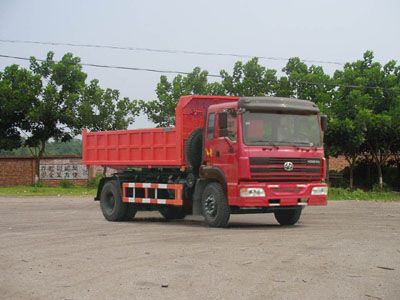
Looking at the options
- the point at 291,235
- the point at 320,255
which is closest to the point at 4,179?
the point at 291,235

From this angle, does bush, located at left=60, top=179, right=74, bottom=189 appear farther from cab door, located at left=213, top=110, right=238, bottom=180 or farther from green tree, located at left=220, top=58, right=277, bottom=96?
cab door, located at left=213, top=110, right=238, bottom=180

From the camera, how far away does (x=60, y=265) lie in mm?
10172

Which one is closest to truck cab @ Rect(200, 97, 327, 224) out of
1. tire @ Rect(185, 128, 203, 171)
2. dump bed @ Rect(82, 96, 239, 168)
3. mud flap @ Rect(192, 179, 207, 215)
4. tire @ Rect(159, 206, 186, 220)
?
mud flap @ Rect(192, 179, 207, 215)

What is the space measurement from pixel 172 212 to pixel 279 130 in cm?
492

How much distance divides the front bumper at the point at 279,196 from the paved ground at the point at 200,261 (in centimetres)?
60

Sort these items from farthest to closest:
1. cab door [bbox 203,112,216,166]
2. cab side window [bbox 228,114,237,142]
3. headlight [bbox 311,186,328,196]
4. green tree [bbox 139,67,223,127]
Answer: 1. green tree [bbox 139,67,223,127]
2. cab door [bbox 203,112,216,166]
3. headlight [bbox 311,186,328,196]
4. cab side window [bbox 228,114,237,142]

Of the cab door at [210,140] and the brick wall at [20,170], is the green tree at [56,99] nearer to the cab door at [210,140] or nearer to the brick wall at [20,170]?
the brick wall at [20,170]

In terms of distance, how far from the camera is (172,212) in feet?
63.6

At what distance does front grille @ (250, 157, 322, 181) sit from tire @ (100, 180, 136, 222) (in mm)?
4902

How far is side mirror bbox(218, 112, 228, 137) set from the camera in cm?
1576

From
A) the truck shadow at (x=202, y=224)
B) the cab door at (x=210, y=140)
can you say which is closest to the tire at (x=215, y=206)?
the truck shadow at (x=202, y=224)

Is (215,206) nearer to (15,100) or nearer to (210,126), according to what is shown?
(210,126)

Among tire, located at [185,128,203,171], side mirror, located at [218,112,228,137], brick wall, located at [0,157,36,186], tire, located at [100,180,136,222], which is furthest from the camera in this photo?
brick wall, located at [0,157,36,186]

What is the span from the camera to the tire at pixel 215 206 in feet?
51.7
